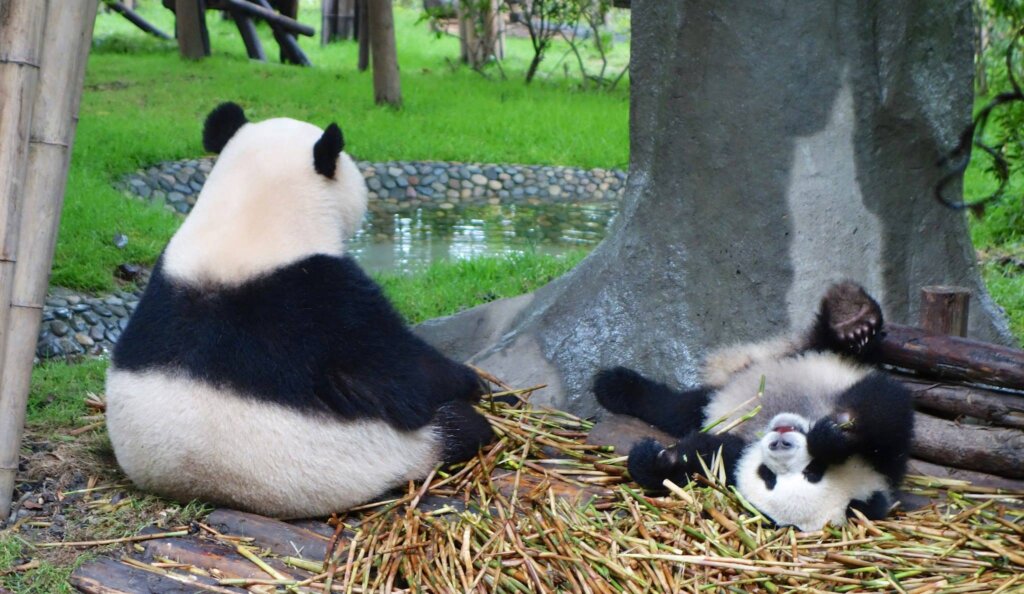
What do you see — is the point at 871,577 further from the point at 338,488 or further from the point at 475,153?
the point at 475,153

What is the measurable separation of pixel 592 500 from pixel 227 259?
1.21 m

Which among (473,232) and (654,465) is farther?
(473,232)

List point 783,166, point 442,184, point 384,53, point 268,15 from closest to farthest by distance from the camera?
point 783,166, point 442,184, point 384,53, point 268,15

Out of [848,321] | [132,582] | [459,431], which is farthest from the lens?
[459,431]

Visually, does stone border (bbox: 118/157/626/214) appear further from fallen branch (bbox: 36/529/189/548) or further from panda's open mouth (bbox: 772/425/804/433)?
panda's open mouth (bbox: 772/425/804/433)

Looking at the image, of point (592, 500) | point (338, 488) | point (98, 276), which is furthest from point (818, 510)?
point (98, 276)

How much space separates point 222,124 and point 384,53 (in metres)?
8.33

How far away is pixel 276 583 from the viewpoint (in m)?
2.62

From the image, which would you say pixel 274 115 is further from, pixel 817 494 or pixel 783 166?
pixel 817 494

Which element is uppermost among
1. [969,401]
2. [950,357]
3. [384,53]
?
[384,53]

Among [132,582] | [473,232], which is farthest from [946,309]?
[473,232]

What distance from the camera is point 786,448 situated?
269 cm

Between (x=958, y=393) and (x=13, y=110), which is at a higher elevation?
(x=13, y=110)

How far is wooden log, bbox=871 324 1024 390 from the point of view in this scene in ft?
9.71
